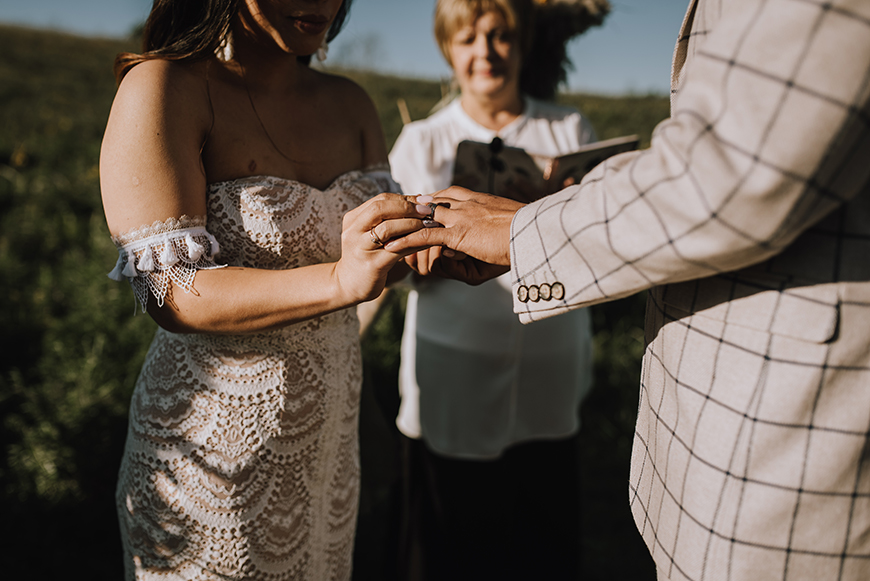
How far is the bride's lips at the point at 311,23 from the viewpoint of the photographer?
1.60 metres

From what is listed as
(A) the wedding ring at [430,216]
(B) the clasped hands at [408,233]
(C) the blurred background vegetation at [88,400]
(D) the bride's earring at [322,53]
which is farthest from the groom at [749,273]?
(C) the blurred background vegetation at [88,400]

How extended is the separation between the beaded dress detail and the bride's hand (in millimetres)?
285

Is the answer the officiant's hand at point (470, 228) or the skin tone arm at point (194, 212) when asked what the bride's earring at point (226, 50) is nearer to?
the skin tone arm at point (194, 212)

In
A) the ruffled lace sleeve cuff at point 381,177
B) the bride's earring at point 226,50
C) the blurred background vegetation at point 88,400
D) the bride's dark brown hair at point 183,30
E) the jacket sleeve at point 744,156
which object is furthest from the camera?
the blurred background vegetation at point 88,400

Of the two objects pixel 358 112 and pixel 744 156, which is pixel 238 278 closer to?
pixel 358 112

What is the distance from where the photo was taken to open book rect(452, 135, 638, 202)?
89.9 inches

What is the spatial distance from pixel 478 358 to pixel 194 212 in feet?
5.19

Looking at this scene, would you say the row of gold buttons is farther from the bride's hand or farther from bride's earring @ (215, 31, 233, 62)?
bride's earring @ (215, 31, 233, 62)

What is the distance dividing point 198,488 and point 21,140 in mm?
10548

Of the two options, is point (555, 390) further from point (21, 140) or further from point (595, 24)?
point (21, 140)

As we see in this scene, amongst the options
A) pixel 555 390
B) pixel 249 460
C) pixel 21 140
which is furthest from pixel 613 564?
pixel 21 140

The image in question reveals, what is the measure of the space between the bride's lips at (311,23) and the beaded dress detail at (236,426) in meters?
0.44

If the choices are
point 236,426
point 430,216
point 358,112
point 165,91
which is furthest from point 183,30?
point 236,426

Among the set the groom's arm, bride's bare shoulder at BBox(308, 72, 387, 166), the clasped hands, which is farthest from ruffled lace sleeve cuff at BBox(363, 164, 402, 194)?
the groom's arm
